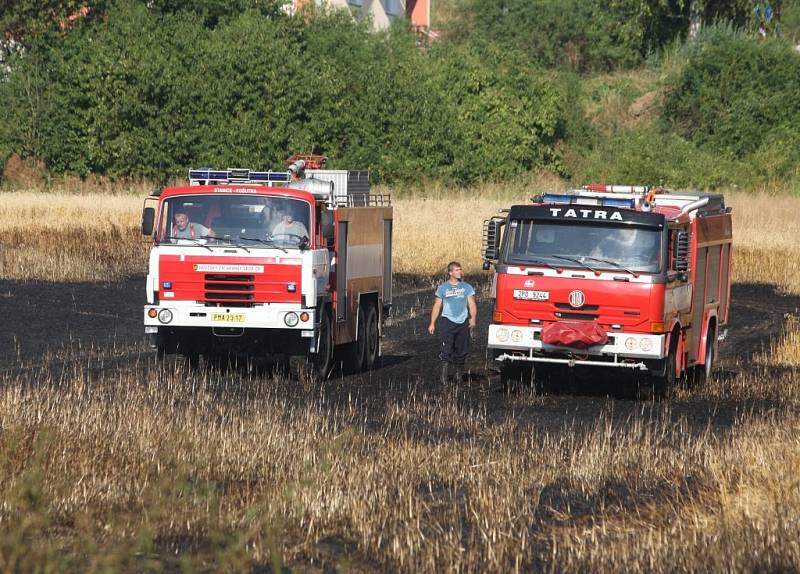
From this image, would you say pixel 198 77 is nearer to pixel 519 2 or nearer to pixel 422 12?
pixel 519 2

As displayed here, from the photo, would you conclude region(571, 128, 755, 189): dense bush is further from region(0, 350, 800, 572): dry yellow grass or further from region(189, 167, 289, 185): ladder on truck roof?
region(0, 350, 800, 572): dry yellow grass

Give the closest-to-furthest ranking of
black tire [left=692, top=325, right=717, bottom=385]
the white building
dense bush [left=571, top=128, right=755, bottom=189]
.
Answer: black tire [left=692, top=325, right=717, bottom=385] → dense bush [left=571, top=128, right=755, bottom=189] → the white building

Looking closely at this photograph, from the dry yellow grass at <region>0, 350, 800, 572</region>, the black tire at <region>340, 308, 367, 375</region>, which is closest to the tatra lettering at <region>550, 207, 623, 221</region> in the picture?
the dry yellow grass at <region>0, 350, 800, 572</region>

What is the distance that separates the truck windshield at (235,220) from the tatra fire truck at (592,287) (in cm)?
247

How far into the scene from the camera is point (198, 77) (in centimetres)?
5703

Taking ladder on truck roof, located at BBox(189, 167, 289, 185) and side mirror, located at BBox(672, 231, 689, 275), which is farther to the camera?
ladder on truck roof, located at BBox(189, 167, 289, 185)

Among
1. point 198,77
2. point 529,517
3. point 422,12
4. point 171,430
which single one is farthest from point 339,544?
point 422,12

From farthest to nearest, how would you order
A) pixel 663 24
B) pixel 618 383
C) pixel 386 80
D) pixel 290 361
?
pixel 663 24, pixel 386 80, pixel 290 361, pixel 618 383

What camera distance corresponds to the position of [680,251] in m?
18.0

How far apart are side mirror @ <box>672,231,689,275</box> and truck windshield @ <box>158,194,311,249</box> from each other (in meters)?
4.27

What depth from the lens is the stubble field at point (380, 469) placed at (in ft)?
30.2

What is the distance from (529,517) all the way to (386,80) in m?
51.7

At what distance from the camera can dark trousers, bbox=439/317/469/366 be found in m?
19.1

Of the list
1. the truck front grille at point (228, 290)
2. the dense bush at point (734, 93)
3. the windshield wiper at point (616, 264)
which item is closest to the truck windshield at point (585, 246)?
the windshield wiper at point (616, 264)
